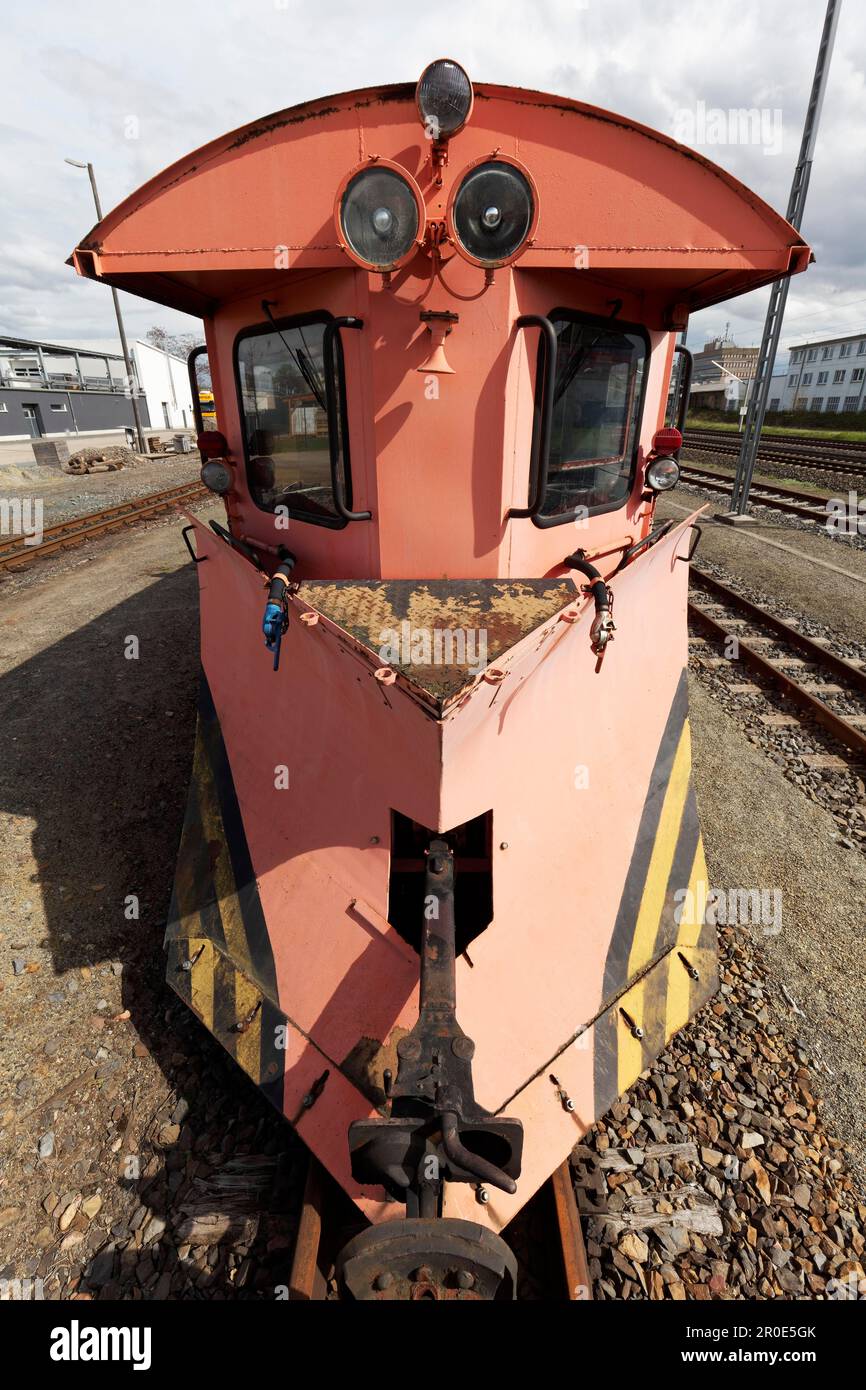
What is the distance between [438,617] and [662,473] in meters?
2.20

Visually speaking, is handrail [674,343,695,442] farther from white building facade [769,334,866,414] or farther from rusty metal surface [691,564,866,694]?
white building facade [769,334,866,414]

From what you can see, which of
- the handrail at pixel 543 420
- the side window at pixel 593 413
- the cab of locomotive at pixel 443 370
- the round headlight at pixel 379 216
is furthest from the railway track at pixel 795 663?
the round headlight at pixel 379 216

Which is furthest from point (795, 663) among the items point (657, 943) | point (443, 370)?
point (443, 370)

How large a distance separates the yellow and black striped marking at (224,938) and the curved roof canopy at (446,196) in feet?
9.20

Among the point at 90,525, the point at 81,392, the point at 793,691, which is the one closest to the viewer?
the point at 793,691

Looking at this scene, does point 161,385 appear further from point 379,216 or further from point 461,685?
point 461,685

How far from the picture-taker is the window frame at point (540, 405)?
3.10 meters

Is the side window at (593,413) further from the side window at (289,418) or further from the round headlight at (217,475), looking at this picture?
the round headlight at (217,475)

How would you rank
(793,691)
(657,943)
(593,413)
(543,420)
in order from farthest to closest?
(793,691) → (593,413) → (657,943) → (543,420)

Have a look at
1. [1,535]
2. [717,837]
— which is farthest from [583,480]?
[1,535]

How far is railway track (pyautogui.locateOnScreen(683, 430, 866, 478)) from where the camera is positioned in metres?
21.7

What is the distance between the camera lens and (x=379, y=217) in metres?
2.53

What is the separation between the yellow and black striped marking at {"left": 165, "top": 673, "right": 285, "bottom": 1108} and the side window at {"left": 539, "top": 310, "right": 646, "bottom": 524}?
2638mm
